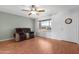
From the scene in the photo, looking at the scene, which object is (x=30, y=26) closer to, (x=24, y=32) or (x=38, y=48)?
(x=24, y=32)

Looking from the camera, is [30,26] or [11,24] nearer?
[30,26]

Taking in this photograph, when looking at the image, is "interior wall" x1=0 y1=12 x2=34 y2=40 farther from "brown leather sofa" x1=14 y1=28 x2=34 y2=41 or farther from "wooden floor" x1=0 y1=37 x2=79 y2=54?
"wooden floor" x1=0 y1=37 x2=79 y2=54

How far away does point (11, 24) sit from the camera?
1683mm

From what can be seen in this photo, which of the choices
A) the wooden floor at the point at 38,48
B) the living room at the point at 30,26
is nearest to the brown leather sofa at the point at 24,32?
the living room at the point at 30,26

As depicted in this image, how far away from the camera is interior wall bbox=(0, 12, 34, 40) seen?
5.01 feet

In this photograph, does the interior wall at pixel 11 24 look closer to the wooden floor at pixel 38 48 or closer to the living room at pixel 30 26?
the living room at pixel 30 26

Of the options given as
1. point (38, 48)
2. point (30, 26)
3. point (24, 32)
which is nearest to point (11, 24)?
point (24, 32)

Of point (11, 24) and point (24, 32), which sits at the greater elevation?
point (11, 24)
